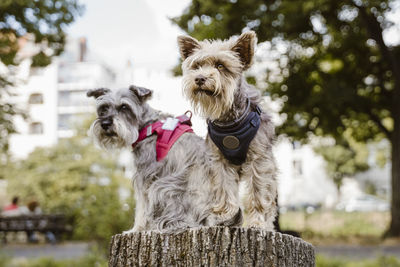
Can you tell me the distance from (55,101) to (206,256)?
5469 centimetres

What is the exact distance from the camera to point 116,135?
463 centimetres

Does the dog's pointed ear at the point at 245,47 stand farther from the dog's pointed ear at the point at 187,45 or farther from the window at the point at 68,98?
the window at the point at 68,98

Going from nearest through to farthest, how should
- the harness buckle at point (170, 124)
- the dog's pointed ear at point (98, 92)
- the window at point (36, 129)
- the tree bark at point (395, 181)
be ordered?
the harness buckle at point (170, 124), the dog's pointed ear at point (98, 92), the tree bark at point (395, 181), the window at point (36, 129)

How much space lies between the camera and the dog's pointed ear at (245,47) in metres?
4.10

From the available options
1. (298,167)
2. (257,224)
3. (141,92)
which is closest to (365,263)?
(257,224)

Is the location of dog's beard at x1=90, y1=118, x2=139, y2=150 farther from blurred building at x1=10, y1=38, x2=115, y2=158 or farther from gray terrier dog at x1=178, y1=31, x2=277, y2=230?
blurred building at x1=10, y1=38, x2=115, y2=158

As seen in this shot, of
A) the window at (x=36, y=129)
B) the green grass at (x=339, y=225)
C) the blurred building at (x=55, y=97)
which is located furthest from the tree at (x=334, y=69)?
the window at (x=36, y=129)

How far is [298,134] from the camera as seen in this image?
1867 cm

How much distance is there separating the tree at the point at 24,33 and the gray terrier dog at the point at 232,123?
1076 centimetres

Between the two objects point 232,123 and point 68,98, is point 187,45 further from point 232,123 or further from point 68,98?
point 68,98

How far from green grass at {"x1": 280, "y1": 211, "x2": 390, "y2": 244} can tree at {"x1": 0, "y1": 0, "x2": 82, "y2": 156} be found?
10.3 meters

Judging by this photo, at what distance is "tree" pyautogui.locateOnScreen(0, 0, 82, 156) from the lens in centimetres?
1391

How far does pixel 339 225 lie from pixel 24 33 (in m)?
15.0

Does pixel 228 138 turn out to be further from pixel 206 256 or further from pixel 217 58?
pixel 206 256
